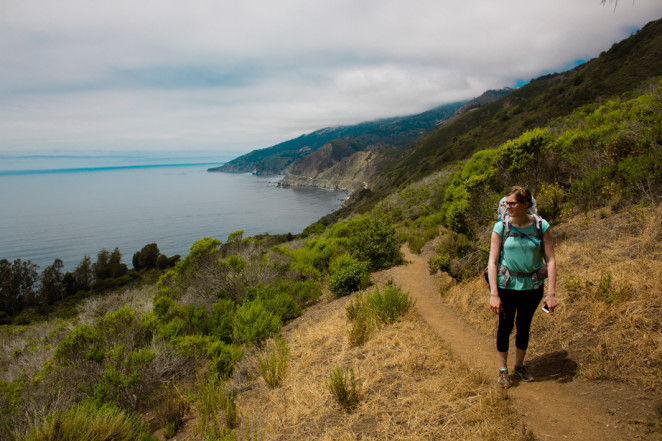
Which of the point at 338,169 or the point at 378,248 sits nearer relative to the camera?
→ the point at 378,248

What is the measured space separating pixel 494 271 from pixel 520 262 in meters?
0.25

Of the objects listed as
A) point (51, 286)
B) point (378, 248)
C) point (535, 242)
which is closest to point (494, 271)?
point (535, 242)

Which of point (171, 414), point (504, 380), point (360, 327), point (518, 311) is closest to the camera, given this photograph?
point (518, 311)

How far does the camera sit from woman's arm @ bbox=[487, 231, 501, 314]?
10.0 feet

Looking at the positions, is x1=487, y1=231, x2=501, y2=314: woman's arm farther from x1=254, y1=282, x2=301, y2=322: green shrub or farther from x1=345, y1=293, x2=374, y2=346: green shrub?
x1=254, y1=282, x2=301, y2=322: green shrub

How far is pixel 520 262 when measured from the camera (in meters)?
2.98

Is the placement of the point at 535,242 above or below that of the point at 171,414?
above

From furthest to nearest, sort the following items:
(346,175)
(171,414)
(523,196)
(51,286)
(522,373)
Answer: (346,175)
(51,286)
(171,414)
(522,373)
(523,196)

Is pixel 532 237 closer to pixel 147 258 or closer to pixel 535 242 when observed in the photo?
pixel 535 242

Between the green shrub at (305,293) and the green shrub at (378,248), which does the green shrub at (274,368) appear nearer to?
the green shrub at (305,293)

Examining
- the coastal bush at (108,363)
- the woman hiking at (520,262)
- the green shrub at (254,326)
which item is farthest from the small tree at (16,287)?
the woman hiking at (520,262)

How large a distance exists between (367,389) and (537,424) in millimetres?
1648

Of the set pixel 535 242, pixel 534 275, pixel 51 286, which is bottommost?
pixel 51 286

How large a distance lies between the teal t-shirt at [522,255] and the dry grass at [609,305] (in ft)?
4.09
